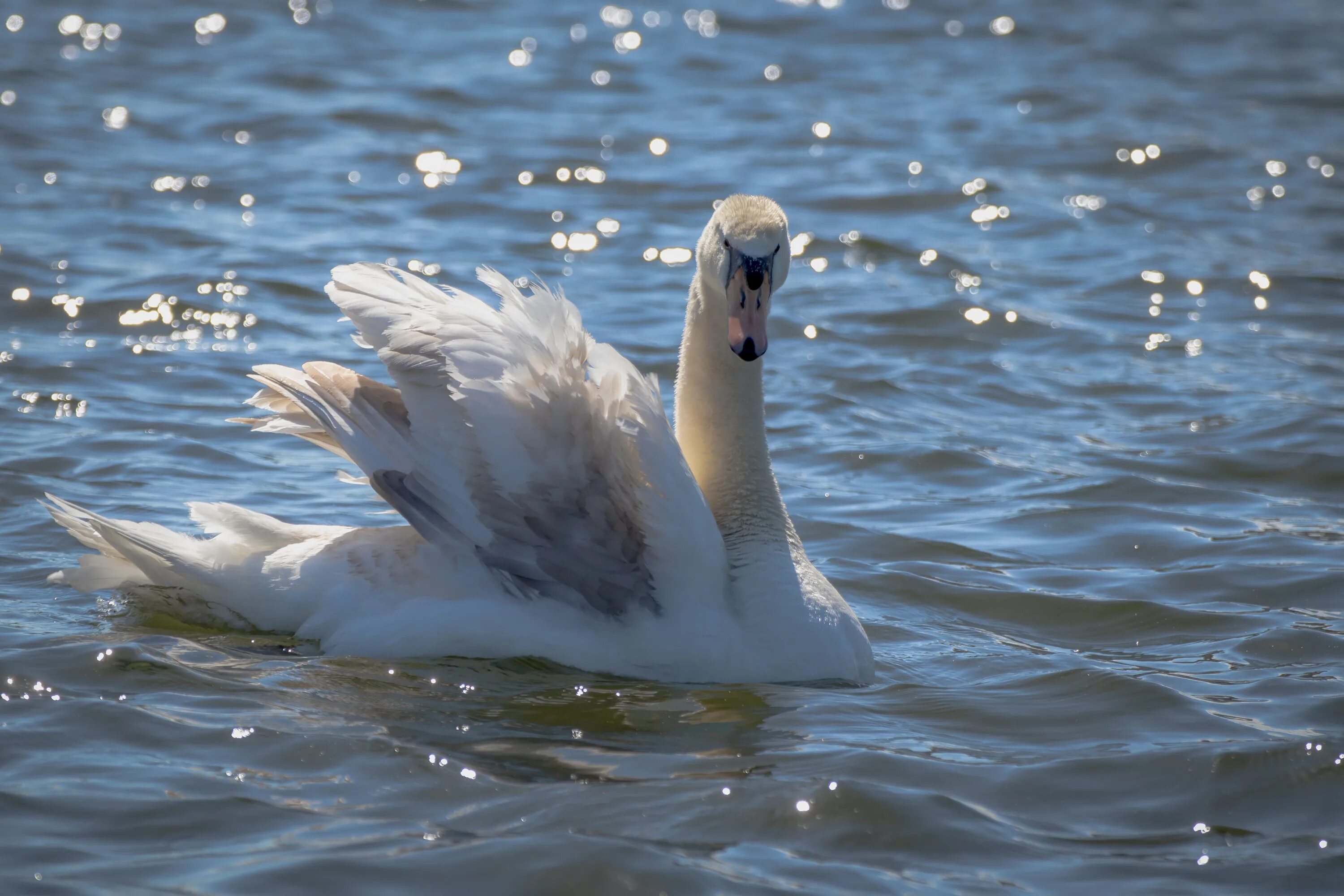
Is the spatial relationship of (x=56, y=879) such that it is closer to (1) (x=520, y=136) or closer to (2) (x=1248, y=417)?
(2) (x=1248, y=417)

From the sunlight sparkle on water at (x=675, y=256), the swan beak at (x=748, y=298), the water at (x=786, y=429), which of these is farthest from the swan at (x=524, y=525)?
the sunlight sparkle on water at (x=675, y=256)

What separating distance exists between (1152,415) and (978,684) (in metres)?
3.65

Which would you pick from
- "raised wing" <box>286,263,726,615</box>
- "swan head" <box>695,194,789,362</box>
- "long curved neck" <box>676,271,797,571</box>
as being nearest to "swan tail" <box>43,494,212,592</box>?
"raised wing" <box>286,263,726,615</box>

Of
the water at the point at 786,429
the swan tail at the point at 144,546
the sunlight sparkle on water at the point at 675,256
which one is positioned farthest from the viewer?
the sunlight sparkle on water at the point at 675,256

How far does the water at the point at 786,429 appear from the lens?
4047mm

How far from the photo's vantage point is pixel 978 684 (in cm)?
524

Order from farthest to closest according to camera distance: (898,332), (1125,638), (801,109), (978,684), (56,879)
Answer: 1. (801,109)
2. (898,332)
3. (1125,638)
4. (978,684)
5. (56,879)

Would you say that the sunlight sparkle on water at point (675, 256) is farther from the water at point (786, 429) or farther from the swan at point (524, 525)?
the swan at point (524, 525)

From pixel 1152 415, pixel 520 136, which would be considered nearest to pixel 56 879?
pixel 1152 415

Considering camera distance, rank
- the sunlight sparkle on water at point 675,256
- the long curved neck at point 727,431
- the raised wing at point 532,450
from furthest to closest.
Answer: the sunlight sparkle on water at point 675,256
the long curved neck at point 727,431
the raised wing at point 532,450

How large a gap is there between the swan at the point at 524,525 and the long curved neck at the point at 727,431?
10 cm

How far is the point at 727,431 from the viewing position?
534 cm

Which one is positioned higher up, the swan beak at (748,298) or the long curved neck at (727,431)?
the swan beak at (748,298)

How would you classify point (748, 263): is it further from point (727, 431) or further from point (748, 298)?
point (727, 431)
